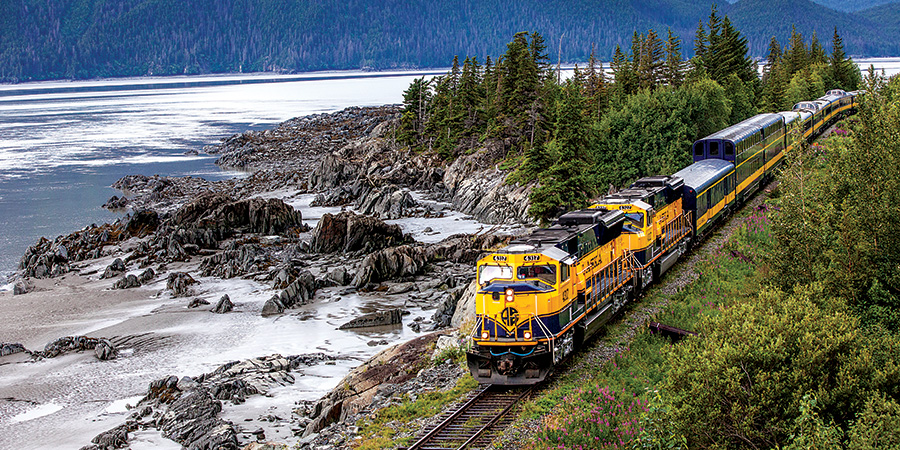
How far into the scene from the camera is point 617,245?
1177 inches

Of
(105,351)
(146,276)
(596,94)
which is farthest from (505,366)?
(596,94)

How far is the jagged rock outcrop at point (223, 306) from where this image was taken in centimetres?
4953

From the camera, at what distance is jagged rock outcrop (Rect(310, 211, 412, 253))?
63812 mm

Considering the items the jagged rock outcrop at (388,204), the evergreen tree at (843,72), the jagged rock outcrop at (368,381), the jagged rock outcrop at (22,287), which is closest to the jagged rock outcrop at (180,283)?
the jagged rock outcrop at (22,287)

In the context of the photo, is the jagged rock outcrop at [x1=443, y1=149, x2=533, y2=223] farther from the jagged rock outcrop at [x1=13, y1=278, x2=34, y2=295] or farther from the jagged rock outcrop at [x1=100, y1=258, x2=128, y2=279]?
the jagged rock outcrop at [x1=13, y1=278, x2=34, y2=295]

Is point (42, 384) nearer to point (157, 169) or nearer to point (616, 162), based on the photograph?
point (616, 162)

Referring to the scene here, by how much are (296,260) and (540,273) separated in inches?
1609

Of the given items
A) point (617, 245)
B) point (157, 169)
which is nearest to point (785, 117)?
point (617, 245)

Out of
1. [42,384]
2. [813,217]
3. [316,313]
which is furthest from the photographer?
[316,313]

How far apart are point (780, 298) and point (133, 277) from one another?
51.6m

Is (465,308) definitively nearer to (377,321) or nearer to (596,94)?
(377,321)

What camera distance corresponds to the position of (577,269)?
82.7 ft

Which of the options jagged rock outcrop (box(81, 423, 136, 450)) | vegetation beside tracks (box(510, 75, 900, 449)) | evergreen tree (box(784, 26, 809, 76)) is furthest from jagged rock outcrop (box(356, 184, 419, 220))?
evergreen tree (box(784, 26, 809, 76))

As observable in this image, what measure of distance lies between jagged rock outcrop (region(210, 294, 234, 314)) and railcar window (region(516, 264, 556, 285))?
3158 centimetres
